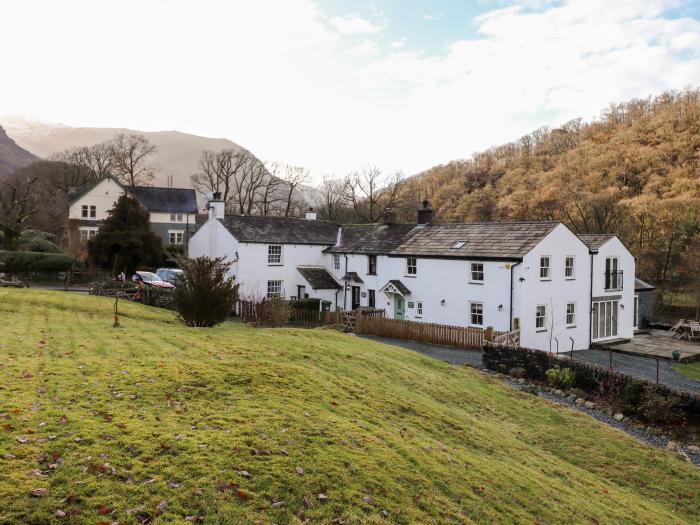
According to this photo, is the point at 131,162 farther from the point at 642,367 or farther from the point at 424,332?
the point at 642,367

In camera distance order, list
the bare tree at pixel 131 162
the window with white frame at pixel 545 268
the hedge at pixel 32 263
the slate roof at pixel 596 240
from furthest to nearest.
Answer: the bare tree at pixel 131 162 → the hedge at pixel 32 263 → the slate roof at pixel 596 240 → the window with white frame at pixel 545 268

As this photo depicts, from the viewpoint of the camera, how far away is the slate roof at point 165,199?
74.9 metres

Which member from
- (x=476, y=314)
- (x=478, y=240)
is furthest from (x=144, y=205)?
(x=476, y=314)

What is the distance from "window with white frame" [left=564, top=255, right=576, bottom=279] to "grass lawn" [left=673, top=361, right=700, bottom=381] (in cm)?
778

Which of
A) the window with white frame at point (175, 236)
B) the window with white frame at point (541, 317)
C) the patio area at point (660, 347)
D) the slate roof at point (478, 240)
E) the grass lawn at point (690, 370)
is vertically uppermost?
the window with white frame at point (175, 236)

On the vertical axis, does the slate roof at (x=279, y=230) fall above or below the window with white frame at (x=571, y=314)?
above

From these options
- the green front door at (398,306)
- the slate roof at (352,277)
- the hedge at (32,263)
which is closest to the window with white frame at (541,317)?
the green front door at (398,306)

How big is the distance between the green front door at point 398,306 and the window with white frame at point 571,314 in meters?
11.0

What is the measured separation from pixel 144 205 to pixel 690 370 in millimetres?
66020

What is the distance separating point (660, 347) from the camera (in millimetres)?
34562

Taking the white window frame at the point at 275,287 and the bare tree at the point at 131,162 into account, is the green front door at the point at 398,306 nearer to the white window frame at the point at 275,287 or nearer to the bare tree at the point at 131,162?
the white window frame at the point at 275,287

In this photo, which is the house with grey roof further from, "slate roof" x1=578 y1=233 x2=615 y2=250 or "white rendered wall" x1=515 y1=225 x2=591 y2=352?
"slate roof" x1=578 y1=233 x2=615 y2=250

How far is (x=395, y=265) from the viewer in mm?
38156

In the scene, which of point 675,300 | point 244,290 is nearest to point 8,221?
point 244,290
